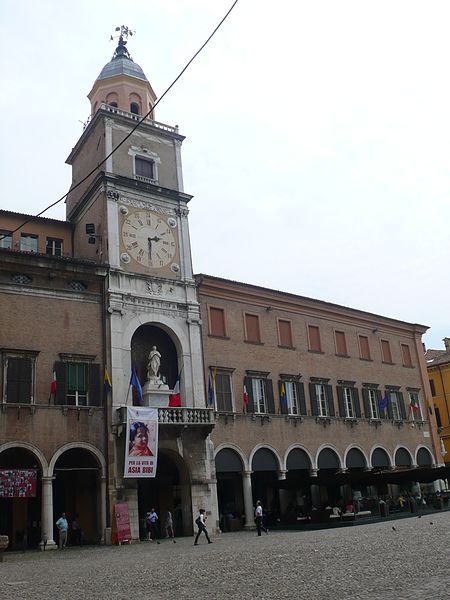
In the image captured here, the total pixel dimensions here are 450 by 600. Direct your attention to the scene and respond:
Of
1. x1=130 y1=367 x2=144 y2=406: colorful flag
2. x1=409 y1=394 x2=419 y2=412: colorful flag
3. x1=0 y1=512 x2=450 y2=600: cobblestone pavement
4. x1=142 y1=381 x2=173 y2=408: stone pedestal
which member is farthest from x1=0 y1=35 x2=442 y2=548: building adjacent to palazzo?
x1=0 y1=512 x2=450 y2=600: cobblestone pavement

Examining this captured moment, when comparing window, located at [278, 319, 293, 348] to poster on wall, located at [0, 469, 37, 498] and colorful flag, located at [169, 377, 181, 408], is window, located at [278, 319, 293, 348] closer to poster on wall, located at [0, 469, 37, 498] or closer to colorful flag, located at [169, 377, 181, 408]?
colorful flag, located at [169, 377, 181, 408]

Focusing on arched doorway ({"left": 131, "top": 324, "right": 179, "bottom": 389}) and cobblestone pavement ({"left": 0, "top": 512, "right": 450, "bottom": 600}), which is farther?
arched doorway ({"left": 131, "top": 324, "right": 179, "bottom": 389})

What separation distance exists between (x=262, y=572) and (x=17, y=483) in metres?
14.4

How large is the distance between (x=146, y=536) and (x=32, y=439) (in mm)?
7078

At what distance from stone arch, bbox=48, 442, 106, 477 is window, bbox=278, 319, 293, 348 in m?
13.3

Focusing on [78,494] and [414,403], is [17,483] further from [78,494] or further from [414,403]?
[414,403]

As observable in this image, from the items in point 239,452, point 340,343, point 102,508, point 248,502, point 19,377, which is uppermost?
point 340,343

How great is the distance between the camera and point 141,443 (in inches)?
1069

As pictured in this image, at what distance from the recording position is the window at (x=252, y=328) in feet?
115

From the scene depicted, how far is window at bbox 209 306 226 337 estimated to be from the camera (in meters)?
33.5

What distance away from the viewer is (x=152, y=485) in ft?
104

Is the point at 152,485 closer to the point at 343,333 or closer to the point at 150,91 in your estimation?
the point at 343,333

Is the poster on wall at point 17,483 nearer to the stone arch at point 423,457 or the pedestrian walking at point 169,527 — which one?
the pedestrian walking at point 169,527

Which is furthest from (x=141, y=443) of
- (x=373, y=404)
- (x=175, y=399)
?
(x=373, y=404)
